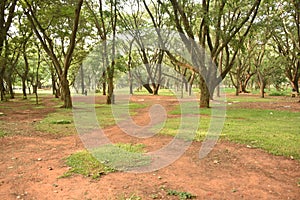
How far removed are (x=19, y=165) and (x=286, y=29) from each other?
25938mm

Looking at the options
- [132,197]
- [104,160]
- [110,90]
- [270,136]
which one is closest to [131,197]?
[132,197]

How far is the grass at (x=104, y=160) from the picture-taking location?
5410 millimetres

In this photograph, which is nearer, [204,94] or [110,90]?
[204,94]

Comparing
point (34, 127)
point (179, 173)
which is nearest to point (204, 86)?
point (34, 127)

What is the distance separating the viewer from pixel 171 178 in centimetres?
504

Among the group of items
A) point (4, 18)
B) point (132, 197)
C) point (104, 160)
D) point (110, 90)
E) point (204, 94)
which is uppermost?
point (4, 18)

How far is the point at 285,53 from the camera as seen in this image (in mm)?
29375

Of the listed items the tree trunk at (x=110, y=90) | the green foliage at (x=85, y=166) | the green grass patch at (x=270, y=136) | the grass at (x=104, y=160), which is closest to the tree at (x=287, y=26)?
the green grass patch at (x=270, y=136)

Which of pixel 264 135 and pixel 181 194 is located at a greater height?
pixel 264 135

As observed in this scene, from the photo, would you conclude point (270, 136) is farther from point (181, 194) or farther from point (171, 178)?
point (181, 194)

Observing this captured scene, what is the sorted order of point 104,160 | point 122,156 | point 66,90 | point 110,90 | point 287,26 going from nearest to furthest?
point 104,160 → point 122,156 → point 66,90 → point 110,90 → point 287,26

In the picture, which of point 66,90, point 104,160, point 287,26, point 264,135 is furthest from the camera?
point 287,26

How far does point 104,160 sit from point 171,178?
68.6 inches

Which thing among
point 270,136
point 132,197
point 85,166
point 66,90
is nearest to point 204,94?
point 270,136
